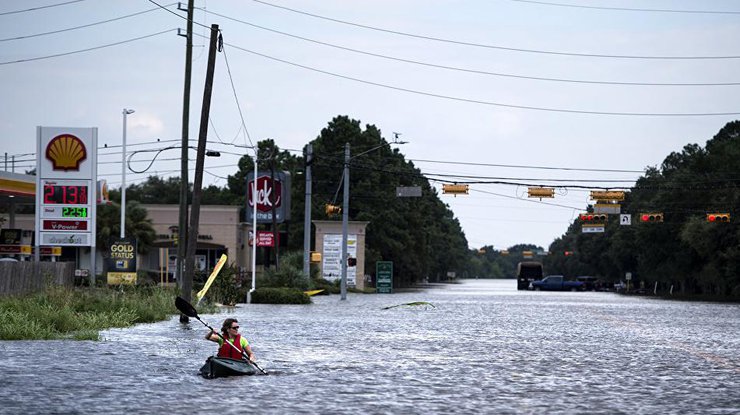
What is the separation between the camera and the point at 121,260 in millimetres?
53969

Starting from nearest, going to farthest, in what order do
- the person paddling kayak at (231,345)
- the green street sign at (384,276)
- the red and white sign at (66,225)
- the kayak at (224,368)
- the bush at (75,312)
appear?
the kayak at (224,368) → the person paddling kayak at (231,345) → the bush at (75,312) → the red and white sign at (66,225) → the green street sign at (384,276)

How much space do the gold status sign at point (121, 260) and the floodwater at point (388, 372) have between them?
20440 mm

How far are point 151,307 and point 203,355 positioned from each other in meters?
15.5

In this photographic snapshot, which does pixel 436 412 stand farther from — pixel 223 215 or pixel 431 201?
pixel 431 201

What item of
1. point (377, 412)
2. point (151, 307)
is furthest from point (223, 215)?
point (377, 412)

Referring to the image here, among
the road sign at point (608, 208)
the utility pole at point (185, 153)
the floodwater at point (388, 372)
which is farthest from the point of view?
the road sign at point (608, 208)

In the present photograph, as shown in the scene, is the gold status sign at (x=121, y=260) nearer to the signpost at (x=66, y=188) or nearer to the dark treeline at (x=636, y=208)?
the signpost at (x=66, y=188)

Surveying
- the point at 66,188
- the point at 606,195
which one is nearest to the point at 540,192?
the point at 606,195

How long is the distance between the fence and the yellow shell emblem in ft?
15.9

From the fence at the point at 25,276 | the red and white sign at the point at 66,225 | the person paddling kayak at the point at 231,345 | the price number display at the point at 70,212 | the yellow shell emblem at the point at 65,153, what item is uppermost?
the yellow shell emblem at the point at 65,153

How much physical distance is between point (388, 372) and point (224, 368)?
2.74 metres

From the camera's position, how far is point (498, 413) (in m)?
13.8

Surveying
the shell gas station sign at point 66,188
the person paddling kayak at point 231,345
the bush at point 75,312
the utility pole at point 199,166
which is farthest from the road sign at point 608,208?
the person paddling kayak at point 231,345

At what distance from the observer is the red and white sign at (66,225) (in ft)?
146
